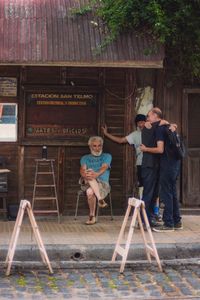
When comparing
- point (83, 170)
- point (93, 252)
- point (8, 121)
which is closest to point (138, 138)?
point (83, 170)

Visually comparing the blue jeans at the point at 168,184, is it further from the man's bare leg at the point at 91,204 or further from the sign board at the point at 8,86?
the sign board at the point at 8,86

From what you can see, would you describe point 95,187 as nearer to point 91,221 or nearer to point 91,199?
point 91,199

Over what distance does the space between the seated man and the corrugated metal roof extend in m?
1.55

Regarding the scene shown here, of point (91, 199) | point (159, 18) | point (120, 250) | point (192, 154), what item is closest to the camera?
point (120, 250)

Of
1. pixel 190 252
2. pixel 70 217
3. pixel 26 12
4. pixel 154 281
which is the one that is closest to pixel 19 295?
pixel 154 281

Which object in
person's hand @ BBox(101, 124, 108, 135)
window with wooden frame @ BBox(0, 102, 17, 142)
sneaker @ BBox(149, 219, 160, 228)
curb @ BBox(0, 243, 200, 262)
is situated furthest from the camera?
person's hand @ BBox(101, 124, 108, 135)

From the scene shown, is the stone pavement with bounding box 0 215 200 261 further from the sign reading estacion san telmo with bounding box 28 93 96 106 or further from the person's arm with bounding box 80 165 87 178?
the sign reading estacion san telmo with bounding box 28 93 96 106

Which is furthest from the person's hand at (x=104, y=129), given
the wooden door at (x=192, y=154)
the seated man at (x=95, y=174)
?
the wooden door at (x=192, y=154)

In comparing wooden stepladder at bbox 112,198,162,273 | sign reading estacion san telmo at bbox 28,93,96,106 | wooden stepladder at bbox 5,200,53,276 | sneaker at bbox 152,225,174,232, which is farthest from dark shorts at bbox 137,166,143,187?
wooden stepladder at bbox 5,200,53,276

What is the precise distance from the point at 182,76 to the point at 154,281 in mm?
4504

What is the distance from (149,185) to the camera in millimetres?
9289

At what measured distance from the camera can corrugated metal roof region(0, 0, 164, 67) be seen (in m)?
9.05

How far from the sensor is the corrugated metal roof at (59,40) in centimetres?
905

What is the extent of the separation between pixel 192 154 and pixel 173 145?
1.74m
